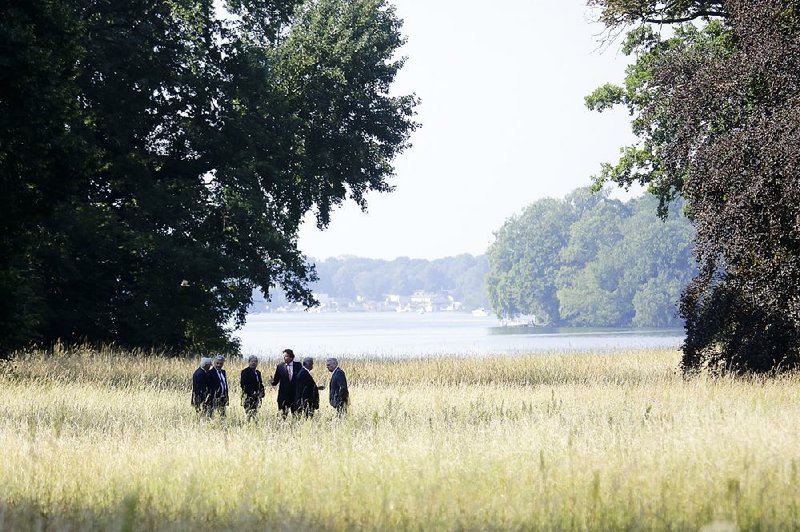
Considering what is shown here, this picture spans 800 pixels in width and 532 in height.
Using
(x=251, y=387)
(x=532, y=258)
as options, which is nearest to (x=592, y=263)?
(x=532, y=258)

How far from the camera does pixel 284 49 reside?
1697 inches

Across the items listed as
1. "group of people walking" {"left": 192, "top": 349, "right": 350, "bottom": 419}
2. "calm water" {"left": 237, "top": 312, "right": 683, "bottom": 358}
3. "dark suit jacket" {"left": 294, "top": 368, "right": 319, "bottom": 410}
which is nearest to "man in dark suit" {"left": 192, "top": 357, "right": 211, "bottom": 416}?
"group of people walking" {"left": 192, "top": 349, "right": 350, "bottom": 419}

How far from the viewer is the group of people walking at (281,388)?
1683 centimetres

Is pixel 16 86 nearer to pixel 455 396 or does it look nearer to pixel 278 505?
pixel 455 396

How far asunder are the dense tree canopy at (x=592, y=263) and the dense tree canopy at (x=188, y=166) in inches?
3774

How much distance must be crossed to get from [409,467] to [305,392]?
498cm

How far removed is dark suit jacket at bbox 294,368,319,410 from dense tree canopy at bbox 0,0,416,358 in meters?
16.5

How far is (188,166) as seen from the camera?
39.1 meters

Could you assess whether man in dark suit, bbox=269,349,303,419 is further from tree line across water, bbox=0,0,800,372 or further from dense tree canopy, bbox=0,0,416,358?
dense tree canopy, bbox=0,0,416,358

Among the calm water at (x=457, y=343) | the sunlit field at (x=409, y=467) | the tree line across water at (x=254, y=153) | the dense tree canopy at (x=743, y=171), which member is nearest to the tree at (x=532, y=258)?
the calm water at (x=457, y=343)

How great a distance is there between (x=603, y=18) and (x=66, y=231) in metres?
17.3

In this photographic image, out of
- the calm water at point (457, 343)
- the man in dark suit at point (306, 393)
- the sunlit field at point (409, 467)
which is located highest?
the man in dark suit at point (306, 393)

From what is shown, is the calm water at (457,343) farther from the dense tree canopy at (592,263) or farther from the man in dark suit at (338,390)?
the man in dark suit at (338,390)

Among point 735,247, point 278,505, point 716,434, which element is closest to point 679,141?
point 735,247
